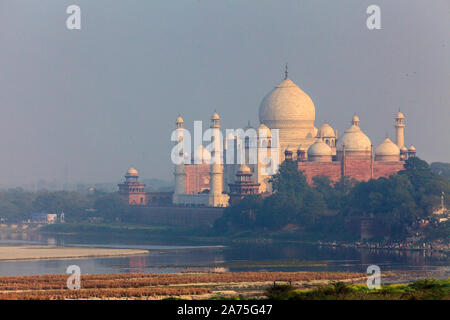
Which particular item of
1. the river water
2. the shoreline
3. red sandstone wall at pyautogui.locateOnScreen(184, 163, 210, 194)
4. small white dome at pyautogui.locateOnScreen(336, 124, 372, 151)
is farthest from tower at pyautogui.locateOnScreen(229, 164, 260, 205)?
the shoreline

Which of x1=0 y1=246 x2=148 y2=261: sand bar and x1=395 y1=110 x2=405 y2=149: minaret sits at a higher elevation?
x1=395 y1=110 x2=405 y2=149: minaret

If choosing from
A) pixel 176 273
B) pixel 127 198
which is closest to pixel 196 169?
pixel 127 198

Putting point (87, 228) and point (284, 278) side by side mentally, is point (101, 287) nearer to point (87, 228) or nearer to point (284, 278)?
point (284, 278)

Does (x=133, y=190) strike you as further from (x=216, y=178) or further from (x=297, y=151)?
(x=297, y=151)

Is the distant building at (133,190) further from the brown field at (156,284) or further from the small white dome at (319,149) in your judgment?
the brown field at (156,284)

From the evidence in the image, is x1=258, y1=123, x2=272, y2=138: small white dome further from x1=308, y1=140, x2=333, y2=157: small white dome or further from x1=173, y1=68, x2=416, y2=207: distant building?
x1=308, y1=140, x2=333, y2=157: small white dome

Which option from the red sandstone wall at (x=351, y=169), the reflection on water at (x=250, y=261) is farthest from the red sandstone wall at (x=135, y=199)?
the reflection on water at (x=250, y=261)
